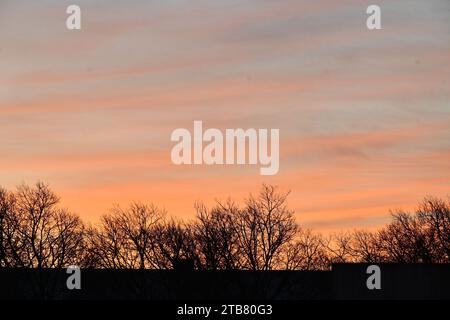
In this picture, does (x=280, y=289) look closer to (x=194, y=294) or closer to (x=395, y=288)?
(x=194, y=294)

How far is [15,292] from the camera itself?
312 ft

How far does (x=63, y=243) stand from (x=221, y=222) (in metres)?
14.5

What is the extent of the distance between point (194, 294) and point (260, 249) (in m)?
13.3

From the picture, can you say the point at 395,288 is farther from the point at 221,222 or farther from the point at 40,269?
the point at 40,269

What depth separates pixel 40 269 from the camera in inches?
3935

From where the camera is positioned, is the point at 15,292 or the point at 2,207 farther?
the point at 2,207
